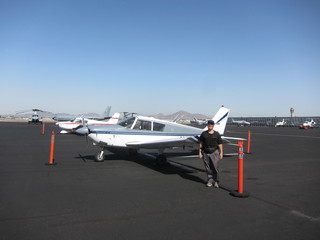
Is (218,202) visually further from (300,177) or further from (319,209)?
(300,177)

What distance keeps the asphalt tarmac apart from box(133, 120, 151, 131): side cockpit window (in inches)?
73.9

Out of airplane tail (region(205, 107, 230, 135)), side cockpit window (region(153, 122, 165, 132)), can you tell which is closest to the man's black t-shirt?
side cockpit window (region(153, 122, 165, 132))

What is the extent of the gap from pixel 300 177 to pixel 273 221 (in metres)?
4.36

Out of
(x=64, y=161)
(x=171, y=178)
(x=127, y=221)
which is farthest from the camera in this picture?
(x=64, y=161)

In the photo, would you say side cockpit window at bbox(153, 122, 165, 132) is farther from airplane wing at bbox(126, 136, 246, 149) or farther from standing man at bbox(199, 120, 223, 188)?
standing man at bbox(199, 120, 223, 188)

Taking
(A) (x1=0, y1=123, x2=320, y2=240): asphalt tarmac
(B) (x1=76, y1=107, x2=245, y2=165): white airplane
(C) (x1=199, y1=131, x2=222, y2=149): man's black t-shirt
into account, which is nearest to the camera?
(A) (x1=0, y1=123, x2=320, y2=240): asphalt tarmac

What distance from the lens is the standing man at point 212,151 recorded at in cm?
666

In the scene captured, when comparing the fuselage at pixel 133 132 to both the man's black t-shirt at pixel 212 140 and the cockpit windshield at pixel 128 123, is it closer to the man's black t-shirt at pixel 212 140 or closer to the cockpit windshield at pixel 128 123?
the cockpit windshield at pixel 128 123

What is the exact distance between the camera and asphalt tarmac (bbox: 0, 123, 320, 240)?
3.94 meters

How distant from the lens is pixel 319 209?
5086mm

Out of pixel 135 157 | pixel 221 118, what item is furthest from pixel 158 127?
pixel 221 118

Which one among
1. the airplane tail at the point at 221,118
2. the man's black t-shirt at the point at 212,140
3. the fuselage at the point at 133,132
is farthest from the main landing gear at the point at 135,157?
the airplane tail at the point at 221,118

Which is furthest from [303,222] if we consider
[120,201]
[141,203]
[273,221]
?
[120,201]

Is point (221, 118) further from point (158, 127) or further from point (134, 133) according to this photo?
point (134, 133)
